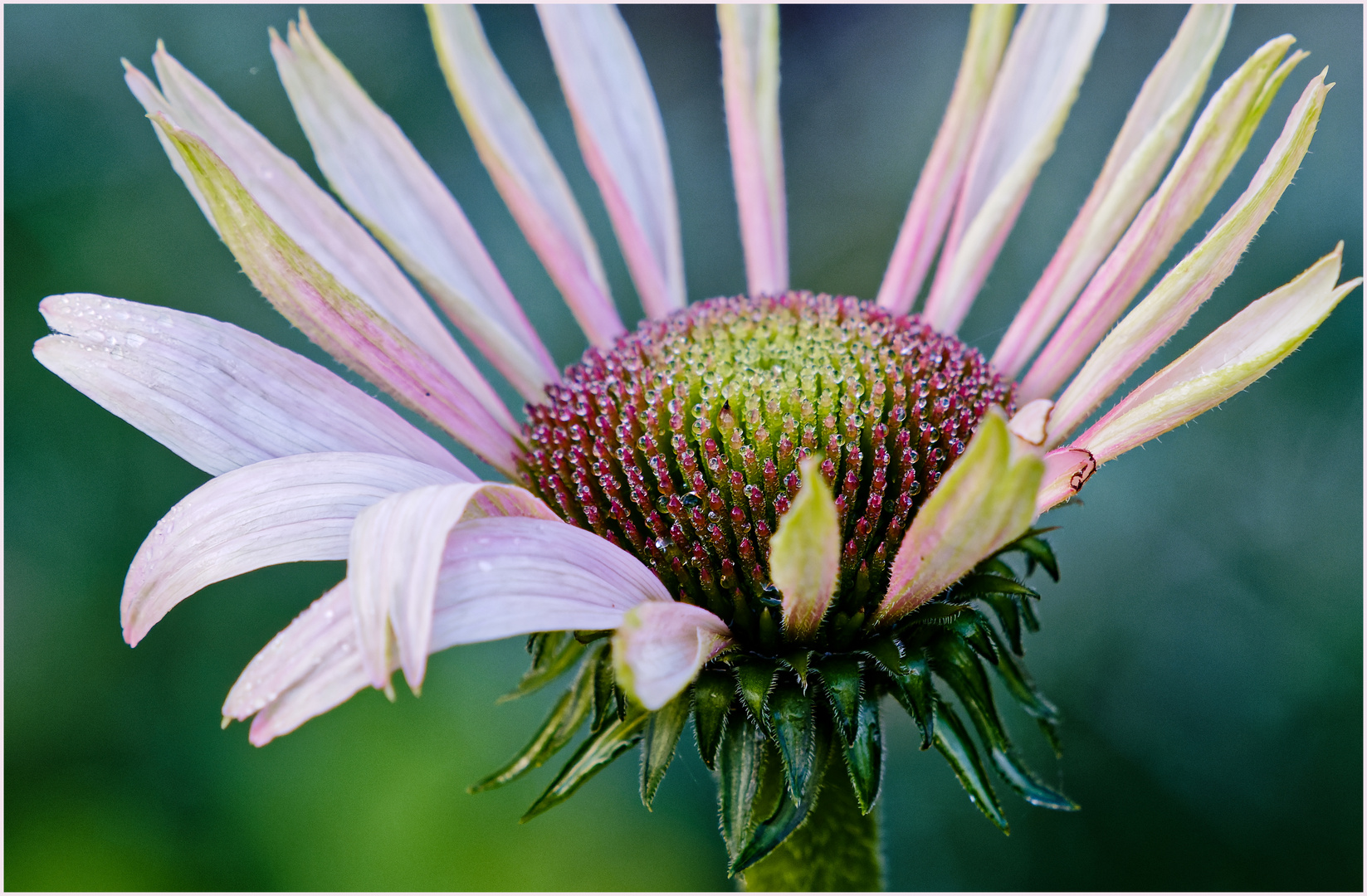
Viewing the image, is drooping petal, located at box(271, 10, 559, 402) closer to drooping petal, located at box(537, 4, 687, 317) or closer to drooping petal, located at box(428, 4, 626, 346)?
drooping petal, located at box(428, 4, 626, 346)

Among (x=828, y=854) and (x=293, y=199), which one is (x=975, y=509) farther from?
(x=293, y=199)

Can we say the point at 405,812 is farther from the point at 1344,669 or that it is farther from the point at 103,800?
the point at 1344,669

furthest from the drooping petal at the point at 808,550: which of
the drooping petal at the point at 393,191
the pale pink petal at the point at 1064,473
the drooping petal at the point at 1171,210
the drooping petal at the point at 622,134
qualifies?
the drooping petal at the point at 622,134

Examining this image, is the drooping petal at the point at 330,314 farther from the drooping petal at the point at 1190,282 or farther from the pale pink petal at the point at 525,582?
the drooping petal at the point at 1190,282

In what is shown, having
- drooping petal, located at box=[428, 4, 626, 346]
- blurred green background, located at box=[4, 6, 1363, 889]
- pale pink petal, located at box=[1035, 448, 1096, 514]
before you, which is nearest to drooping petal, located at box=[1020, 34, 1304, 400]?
pale pink petal, located at box=[1035, 448, 1096, 514]

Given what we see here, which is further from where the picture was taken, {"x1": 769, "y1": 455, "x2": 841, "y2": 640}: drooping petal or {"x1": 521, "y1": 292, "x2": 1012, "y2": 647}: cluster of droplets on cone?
{"x1": 521, "y1": 292, "x2": 1012, "y2": 647}: cluster of droplets on cone

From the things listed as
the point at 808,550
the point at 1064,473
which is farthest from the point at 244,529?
the point at 1064,473
